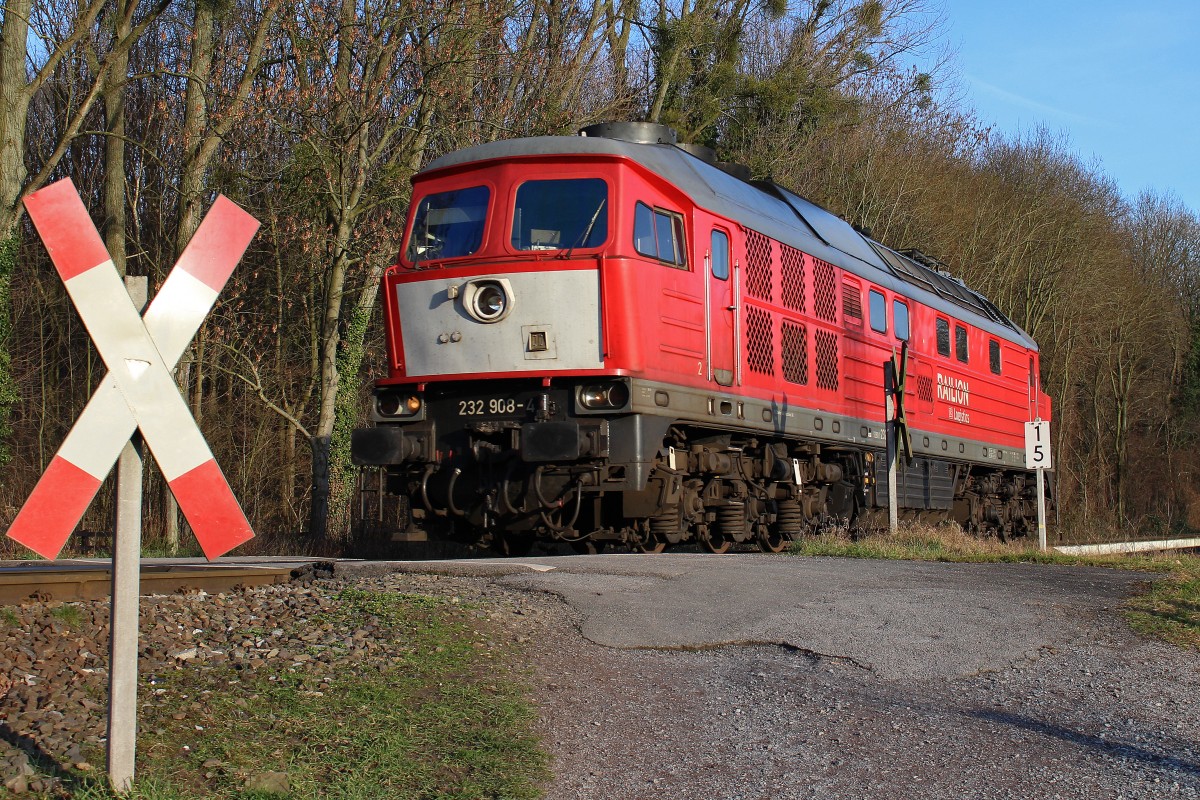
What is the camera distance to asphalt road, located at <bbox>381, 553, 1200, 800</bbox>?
4.43 meters

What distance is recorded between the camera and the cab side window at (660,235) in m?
10.2

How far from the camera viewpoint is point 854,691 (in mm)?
5531

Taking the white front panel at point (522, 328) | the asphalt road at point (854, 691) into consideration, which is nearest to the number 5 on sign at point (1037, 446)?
the asphalt road at point (854, 691)

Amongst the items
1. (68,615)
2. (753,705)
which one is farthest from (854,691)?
(68,615)

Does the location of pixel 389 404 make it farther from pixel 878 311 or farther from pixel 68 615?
pixel 878 311

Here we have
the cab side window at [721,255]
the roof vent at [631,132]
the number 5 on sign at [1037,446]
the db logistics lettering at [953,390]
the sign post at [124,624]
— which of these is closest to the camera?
the sign post at [124,624]

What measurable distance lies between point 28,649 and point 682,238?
653cm

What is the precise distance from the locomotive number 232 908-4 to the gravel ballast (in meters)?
3.03

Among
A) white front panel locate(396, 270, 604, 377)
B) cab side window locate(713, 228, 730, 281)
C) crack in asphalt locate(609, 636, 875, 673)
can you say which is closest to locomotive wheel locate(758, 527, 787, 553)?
cab side window locate(713, 228, 730, 281)

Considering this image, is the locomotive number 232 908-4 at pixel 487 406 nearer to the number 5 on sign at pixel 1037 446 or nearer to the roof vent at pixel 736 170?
the roof vent at pixel 736 170

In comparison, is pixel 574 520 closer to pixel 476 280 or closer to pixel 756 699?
pixel 476 280

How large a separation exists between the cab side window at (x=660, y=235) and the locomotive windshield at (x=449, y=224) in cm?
133

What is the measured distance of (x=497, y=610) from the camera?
701 cm

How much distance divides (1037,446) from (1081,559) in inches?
217
